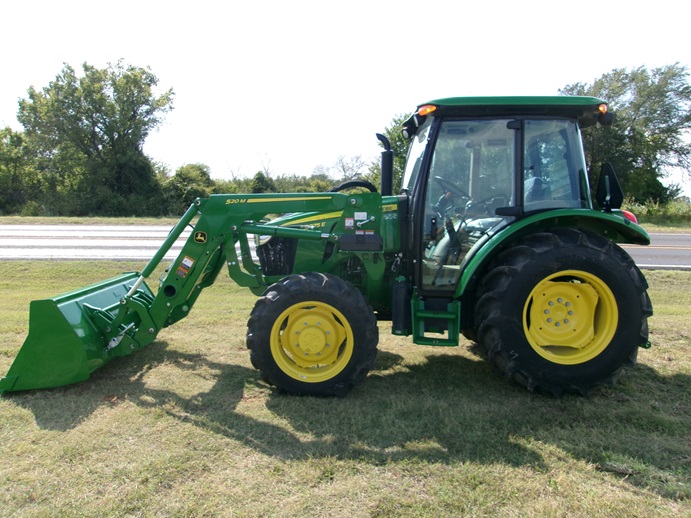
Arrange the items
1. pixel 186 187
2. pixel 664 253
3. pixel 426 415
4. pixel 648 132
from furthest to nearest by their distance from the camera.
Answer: pixel 186 187
pixel 648 132
pixel 664 253
pixel 426 415

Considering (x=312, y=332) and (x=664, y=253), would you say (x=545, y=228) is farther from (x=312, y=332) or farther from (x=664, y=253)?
(x=664, y=253)

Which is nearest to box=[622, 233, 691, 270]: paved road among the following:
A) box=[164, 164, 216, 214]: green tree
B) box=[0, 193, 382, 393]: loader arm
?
box=[0, 193, 382, 393]: loader arm

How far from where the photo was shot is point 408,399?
3.77m

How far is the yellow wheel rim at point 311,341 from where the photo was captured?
151 inches

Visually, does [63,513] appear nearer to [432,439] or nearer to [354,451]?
[354,451]

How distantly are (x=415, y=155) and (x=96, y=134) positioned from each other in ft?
114

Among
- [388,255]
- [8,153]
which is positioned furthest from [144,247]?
[8,153]

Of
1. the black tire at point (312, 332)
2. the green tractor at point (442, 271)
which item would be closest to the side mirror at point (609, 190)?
the green tractor at point (442, 271)

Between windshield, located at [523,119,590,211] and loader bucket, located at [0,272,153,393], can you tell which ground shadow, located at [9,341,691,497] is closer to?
loader bucket, located at [0,272,153,393]

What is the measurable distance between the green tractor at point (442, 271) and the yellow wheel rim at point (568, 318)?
0.04ft

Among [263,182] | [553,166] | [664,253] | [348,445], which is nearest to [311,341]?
[348,445]

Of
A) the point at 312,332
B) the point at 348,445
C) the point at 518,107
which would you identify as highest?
the point at 518,107

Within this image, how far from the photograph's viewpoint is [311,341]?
386 cm

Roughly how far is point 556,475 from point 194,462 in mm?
2103
